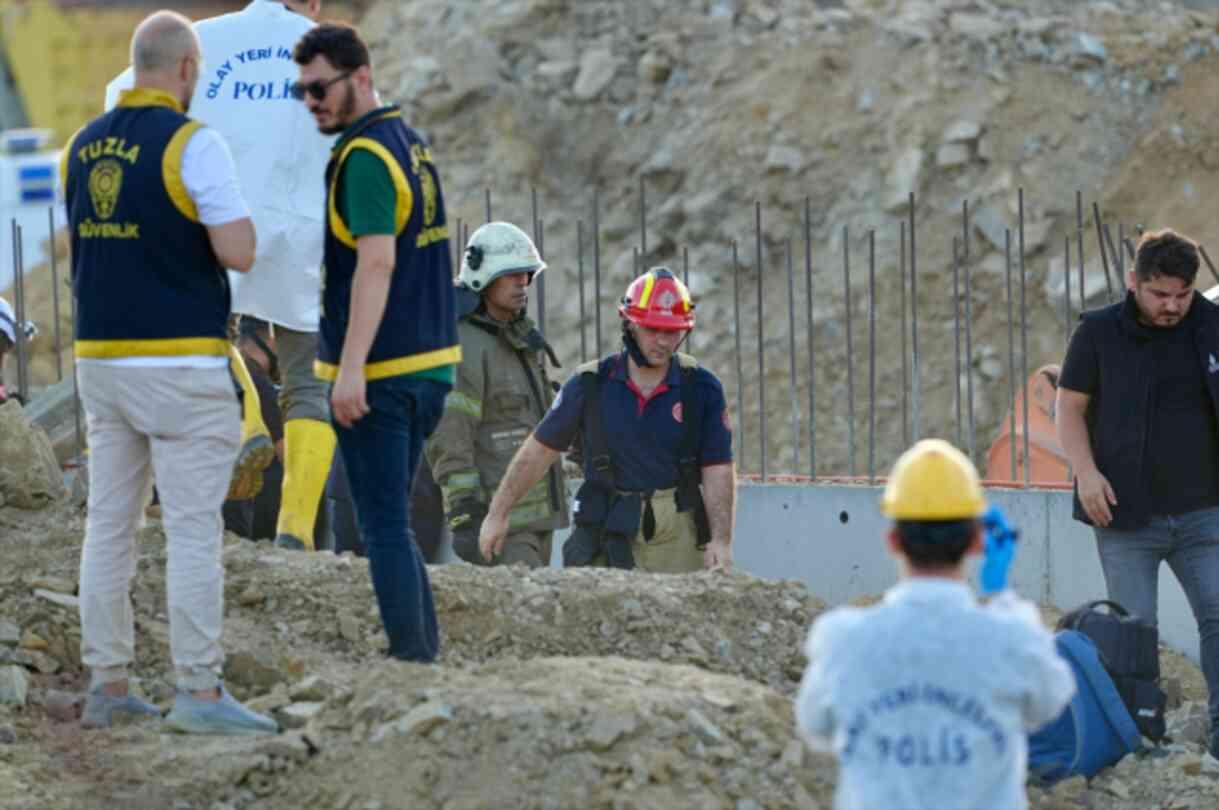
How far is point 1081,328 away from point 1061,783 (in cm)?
159

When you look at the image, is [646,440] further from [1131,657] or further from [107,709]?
[107,709]

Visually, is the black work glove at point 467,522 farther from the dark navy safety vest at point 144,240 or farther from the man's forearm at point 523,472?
the dark navy safety vest at point 144,240

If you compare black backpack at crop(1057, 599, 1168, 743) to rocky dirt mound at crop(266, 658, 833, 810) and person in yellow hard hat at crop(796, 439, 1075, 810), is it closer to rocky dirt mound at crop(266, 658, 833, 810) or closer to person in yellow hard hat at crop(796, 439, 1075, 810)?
rocky dirt mound at crop(266, 658, 833, 810)

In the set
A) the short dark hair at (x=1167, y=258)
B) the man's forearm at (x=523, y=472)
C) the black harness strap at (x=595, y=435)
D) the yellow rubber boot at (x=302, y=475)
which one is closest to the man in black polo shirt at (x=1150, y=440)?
the short dark hair at (x=1167, y=258)

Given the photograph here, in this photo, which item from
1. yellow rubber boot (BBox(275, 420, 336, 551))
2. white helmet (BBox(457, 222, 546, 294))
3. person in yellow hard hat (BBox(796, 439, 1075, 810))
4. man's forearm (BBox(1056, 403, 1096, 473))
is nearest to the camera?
person in yellow hard hat (BBox(796, 439, 1075, 810))

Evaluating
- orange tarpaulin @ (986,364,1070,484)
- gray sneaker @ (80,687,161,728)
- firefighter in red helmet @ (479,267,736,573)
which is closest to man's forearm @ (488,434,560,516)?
firefighter in red helmet @ (479,267,736,573)

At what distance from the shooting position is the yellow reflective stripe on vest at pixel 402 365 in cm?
669

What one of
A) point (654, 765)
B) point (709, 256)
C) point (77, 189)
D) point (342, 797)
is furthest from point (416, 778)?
point (709, 256)

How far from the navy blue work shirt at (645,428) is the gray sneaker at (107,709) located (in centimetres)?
263

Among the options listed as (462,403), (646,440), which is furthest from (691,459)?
(462,403)

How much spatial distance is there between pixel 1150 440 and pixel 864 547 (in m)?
3.67

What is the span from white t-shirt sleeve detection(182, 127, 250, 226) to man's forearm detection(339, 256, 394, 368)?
14.1 inches

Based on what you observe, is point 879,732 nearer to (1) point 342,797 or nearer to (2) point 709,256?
(1) point 342,797

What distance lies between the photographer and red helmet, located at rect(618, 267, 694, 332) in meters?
9.36
